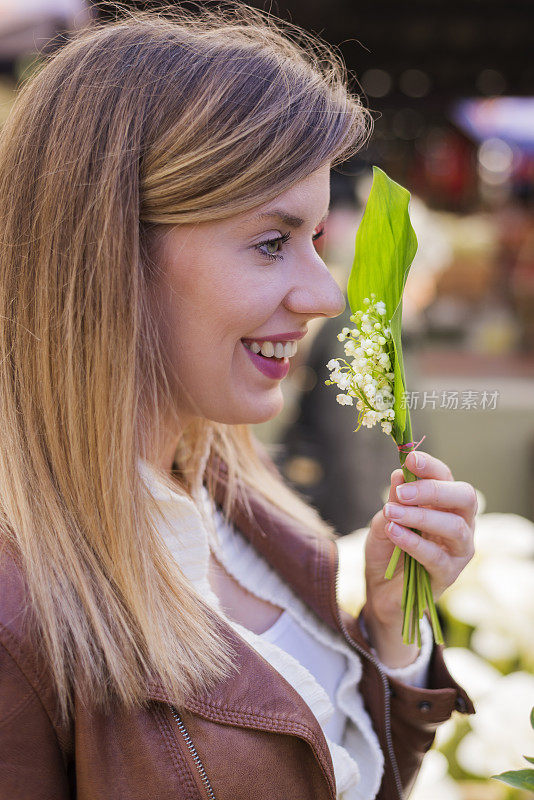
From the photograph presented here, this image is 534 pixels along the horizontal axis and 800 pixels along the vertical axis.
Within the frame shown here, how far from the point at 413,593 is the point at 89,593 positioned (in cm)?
41

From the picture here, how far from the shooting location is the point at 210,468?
1.26m

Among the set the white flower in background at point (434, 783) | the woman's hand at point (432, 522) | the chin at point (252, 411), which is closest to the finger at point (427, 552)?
the woman's hand at point (432, 522)

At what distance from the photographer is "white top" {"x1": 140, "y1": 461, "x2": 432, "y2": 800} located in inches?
38.3

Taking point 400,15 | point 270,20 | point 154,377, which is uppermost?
point 400,15

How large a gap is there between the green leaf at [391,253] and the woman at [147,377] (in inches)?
3.2

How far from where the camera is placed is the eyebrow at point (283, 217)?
88 centimetres

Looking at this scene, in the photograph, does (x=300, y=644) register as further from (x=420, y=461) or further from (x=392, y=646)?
(x=420, y=461)

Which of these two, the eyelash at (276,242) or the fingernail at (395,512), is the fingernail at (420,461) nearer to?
the fingernail at (395,512)

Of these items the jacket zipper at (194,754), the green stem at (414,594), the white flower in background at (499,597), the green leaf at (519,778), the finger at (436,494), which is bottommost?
the white flower in background at (499,597)

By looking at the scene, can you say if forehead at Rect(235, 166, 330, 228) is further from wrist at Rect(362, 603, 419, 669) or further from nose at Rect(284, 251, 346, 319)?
wrist at Rect(362, 603, 419, 669)

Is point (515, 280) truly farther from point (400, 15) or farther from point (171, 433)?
point (171, 433)

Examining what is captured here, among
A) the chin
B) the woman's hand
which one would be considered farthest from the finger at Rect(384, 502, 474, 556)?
the chin

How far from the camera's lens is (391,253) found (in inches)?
32.9

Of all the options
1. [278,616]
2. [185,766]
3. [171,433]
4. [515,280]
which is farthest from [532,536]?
[515,280]
